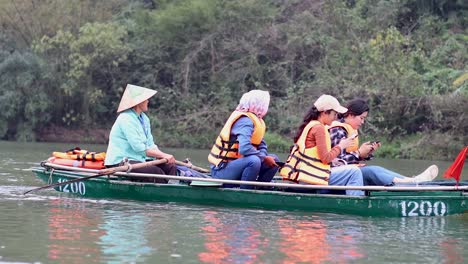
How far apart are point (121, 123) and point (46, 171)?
134cm

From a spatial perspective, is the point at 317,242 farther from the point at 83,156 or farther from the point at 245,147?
the point at 83,156

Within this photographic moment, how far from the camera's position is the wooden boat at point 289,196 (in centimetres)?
1005

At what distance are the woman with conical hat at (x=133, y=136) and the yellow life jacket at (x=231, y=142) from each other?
589mm

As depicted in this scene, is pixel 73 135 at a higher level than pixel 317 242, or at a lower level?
higher

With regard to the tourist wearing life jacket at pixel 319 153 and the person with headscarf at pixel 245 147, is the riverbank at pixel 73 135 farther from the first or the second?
the tourist wearing life jacket at pixel 319 153

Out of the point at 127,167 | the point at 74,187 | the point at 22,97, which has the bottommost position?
the point at 74,187

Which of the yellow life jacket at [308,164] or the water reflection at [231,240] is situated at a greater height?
the yellow life jacket at [308,164]

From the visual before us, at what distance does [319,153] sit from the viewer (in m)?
10.2

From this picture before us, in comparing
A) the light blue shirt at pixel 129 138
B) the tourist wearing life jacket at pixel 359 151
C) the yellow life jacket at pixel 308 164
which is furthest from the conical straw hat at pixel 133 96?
the tourist wearing life jacket at pixel 359 151

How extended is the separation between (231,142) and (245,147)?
30 cm

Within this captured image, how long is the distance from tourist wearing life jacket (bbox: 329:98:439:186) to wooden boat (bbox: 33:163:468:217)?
317mm

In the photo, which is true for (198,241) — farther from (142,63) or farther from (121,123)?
(142,63)

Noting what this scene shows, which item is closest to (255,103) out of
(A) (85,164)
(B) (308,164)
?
(B) (308,164)

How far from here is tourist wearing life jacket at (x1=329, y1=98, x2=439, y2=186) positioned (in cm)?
1053
